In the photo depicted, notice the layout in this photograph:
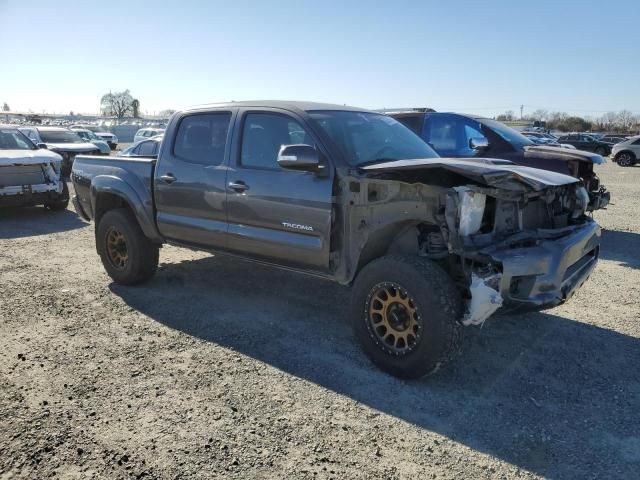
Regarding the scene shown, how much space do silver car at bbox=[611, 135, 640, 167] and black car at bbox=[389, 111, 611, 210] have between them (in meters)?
20.5

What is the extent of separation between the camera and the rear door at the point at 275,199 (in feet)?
13.3

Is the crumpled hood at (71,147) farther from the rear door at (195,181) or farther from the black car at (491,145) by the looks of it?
the rear door at (195,181)

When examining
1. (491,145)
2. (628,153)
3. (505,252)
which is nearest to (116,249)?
(505,252)

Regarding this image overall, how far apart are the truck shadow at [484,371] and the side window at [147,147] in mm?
4457

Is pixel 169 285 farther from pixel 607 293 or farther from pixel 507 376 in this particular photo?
pixel 607 293

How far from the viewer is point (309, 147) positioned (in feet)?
12.9

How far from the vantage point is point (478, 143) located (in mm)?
7809

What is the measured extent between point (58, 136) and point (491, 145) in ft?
49.9

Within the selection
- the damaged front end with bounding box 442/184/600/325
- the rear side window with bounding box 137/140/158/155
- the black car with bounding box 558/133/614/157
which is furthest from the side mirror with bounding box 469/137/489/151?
the black car with bounding box 558/133/614/157

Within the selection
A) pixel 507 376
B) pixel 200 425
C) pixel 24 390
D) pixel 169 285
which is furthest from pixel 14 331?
pixel 507 376

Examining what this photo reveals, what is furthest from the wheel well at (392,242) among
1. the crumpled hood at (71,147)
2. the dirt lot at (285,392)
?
the crumpled hood at (71,147)

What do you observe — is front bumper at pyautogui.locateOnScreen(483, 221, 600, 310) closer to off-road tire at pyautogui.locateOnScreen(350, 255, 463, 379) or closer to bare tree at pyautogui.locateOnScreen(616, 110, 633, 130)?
off-road tire at pyautogui.locateOnScreen(350, 255, 463, 379)

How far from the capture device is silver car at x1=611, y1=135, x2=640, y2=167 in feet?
82.7

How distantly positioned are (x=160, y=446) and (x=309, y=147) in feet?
7.30
